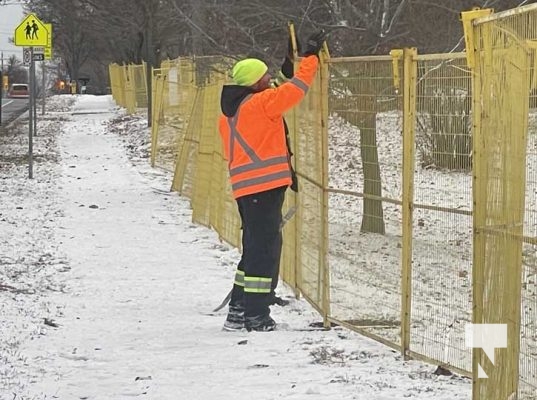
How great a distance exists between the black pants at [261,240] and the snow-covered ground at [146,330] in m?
0.25

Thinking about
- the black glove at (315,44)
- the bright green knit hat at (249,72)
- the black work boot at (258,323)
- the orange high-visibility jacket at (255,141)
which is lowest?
the black work boot at (258,323)

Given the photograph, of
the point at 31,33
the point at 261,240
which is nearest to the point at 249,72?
the point at 261,240

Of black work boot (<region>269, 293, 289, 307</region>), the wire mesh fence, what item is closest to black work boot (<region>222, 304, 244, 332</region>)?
black work boot (<region>269, 293, 289, 307</region>)

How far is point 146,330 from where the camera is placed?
24.3ft

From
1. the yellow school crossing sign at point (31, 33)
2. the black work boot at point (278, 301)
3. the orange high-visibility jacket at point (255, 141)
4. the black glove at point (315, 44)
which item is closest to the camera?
the black glove at point (315, 44)

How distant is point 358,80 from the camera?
6887 mm

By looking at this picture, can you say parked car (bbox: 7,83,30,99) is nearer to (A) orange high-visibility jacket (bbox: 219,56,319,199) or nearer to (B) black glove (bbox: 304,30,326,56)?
(A) orange high-visibility jacket (bbox: 219,56,319,199)

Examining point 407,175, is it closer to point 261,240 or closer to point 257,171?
point 257,171

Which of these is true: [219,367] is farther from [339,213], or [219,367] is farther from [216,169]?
[216,169]

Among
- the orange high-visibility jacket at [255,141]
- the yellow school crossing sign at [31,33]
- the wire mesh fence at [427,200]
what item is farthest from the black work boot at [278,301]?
the yellow school crossing sign at [31,33]

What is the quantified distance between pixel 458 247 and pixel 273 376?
1.92 meters

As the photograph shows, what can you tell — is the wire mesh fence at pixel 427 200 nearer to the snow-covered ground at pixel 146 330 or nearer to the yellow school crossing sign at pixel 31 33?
the snow-covered ground at pixel 146 330

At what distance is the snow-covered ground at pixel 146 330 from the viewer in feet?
19.1

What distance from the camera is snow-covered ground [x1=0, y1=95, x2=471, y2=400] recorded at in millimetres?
5816
